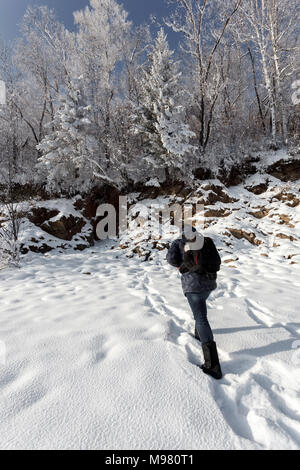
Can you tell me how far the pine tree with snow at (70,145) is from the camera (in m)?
11.5

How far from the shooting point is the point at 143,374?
213cm

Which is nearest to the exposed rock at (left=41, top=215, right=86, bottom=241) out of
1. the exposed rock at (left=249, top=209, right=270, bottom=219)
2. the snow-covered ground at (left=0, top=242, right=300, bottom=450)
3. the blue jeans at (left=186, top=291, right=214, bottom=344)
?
the snow-covered ground at (left=0, top=242, right=300, bottom=450)

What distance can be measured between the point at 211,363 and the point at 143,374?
0.76m

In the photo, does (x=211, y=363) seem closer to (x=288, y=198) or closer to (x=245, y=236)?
(x=245, y=236)

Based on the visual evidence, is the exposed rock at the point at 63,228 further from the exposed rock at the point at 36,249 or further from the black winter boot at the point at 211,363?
the black winter boot at the point at 211,363

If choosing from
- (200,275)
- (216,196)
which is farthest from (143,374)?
(216,196)

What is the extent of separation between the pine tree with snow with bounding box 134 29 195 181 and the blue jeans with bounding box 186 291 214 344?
31.0 ft

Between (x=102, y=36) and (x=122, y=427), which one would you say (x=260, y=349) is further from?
(x=102, y=36)

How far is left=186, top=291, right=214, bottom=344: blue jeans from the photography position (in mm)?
2488

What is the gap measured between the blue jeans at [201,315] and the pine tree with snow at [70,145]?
10.7 metres

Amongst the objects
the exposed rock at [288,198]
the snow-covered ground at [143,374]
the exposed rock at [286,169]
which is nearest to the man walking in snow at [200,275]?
the snow-covered ground at [143,374]

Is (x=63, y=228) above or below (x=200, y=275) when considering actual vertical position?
below
